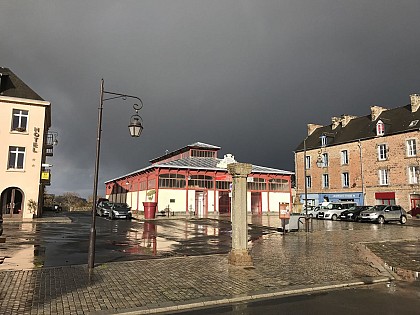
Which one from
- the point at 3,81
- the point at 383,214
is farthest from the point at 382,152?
the point at 3,81

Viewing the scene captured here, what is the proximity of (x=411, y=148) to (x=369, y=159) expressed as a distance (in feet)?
17.1

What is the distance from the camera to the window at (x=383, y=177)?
38531 millimetres

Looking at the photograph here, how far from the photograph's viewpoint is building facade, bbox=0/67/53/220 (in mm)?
27219

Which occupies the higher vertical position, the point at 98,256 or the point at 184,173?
the point at 184,173

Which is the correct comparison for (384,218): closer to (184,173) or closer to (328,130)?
(184,173)

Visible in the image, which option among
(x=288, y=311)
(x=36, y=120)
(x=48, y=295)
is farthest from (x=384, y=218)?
(x=36, y=120)

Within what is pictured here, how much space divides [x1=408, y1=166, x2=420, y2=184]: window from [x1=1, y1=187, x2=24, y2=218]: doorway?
126 ft

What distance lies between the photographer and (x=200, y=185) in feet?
128

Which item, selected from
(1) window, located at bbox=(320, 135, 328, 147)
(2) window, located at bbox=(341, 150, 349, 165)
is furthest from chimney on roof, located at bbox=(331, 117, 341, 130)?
(2) window, located at bbox=(341, 150, 349, 165)

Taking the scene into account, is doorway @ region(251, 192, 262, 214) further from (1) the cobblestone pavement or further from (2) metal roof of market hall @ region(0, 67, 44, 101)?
(1) the cobblestone pavement

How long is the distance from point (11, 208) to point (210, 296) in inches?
1064

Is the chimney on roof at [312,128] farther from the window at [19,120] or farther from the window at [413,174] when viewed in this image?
the window at [19,120]

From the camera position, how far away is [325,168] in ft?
154

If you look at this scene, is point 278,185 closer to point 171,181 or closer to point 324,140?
point 324,140
